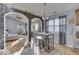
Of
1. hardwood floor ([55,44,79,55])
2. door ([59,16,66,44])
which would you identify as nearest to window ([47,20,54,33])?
door ([59,16,66,44])

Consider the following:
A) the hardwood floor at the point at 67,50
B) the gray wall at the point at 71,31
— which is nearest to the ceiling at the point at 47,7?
the gray wall at the point at 71,31

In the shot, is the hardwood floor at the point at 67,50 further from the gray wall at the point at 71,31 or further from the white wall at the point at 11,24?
the white wall at the point at 11,24

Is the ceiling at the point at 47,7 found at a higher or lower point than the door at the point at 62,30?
higher

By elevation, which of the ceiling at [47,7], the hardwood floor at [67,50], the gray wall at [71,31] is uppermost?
the ceiling at [47,7]

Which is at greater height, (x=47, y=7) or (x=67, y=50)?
(x=47, y=7)

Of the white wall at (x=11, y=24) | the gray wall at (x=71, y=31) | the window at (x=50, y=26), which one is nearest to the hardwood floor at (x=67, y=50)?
the gray wall at (x=71, y=31)

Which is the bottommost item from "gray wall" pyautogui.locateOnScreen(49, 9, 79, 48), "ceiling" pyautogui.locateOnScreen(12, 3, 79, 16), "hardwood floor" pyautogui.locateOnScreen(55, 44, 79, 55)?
"hardwood floor" pyautogui.locateOnScreen(55, 44, 79, 55)

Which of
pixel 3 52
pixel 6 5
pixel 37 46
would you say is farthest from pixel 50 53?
pixel 6 5

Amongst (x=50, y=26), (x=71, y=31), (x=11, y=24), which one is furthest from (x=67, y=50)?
(x=11, y=24)

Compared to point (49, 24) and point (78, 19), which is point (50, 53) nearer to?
point (49, 24)

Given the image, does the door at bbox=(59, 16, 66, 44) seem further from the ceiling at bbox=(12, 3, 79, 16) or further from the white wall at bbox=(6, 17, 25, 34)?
the white wall at bbox=(6, 17, 25, 34)

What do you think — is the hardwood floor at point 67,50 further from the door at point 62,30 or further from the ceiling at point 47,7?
the ceiling at point 47,7

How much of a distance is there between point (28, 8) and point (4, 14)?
413 millimetres

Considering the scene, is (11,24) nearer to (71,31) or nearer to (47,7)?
(47,7)
